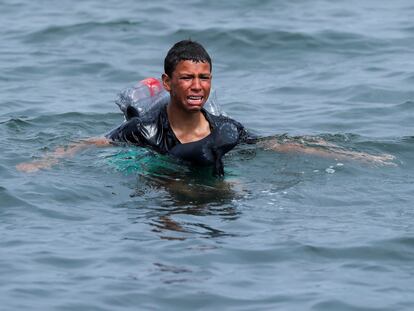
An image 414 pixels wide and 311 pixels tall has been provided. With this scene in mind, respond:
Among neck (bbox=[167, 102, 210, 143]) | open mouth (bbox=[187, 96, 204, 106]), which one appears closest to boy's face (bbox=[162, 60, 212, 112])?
open mouth (bbox=[187, 96, 204, 106])

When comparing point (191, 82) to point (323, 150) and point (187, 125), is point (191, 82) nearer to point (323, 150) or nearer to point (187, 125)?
point (187, 125)

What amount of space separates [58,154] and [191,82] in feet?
4.31

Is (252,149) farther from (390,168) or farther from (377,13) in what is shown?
(377,13)

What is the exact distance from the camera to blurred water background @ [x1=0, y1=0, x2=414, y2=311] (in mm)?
6383

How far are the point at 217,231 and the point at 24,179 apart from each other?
1.84 metres

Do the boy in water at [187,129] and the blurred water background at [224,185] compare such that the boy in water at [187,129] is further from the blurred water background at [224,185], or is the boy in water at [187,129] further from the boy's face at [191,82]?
the blurred water background at [224,185]

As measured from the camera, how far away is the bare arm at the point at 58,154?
8.50 m

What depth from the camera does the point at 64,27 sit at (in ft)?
47.7

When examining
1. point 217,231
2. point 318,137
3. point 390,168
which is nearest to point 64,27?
point 318,137

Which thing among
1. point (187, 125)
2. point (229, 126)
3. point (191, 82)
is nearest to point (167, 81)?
point (191, 82)

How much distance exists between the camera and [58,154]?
28.9ft

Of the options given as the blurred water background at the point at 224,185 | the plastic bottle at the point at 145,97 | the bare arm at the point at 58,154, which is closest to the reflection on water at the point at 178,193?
the blurred water background at the point at 224,185

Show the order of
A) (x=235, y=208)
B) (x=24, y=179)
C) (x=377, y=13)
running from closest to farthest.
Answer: (x=235, y=208) < (x=24, y=179) < (x=377, y=13)

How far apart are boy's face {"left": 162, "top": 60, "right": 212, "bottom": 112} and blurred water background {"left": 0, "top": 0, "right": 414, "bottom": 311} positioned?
53cm
